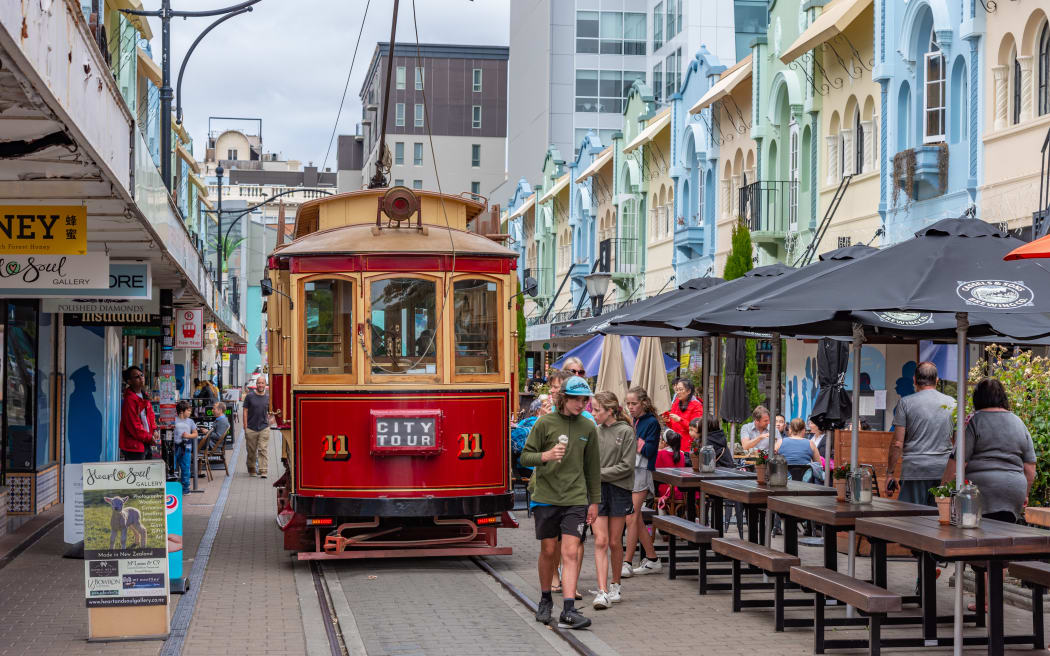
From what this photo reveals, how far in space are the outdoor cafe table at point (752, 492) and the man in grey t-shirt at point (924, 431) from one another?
0.71 meters

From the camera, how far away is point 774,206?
91.7 feet

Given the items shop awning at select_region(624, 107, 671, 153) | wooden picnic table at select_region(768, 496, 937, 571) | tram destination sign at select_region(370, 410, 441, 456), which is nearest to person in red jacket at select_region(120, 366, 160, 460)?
tram destination sign at select_region(370, 410, 441, 456)

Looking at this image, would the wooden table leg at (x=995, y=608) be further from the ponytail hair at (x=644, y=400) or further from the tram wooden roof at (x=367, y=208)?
the tram wooden roof at (x=367, y=208)

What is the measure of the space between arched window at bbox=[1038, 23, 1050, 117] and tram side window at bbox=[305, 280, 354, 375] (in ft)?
32.6

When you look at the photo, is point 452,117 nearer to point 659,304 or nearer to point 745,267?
point 745,267

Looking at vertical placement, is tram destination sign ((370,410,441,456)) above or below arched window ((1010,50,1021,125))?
below

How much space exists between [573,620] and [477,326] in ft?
13.5

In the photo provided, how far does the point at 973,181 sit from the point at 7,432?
13107 millimetres

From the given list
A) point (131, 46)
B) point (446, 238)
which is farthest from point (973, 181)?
point (131, 46)

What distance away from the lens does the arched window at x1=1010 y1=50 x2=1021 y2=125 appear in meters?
18.6

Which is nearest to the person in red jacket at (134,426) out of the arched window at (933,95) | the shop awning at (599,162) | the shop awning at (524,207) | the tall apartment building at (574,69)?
the arched window at (933,95)

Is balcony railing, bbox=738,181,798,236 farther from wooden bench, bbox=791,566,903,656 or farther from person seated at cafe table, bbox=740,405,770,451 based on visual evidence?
wooden bench, bbox=791,566,903,656

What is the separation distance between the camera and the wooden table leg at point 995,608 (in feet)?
27.7

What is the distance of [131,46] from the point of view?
27.8m
